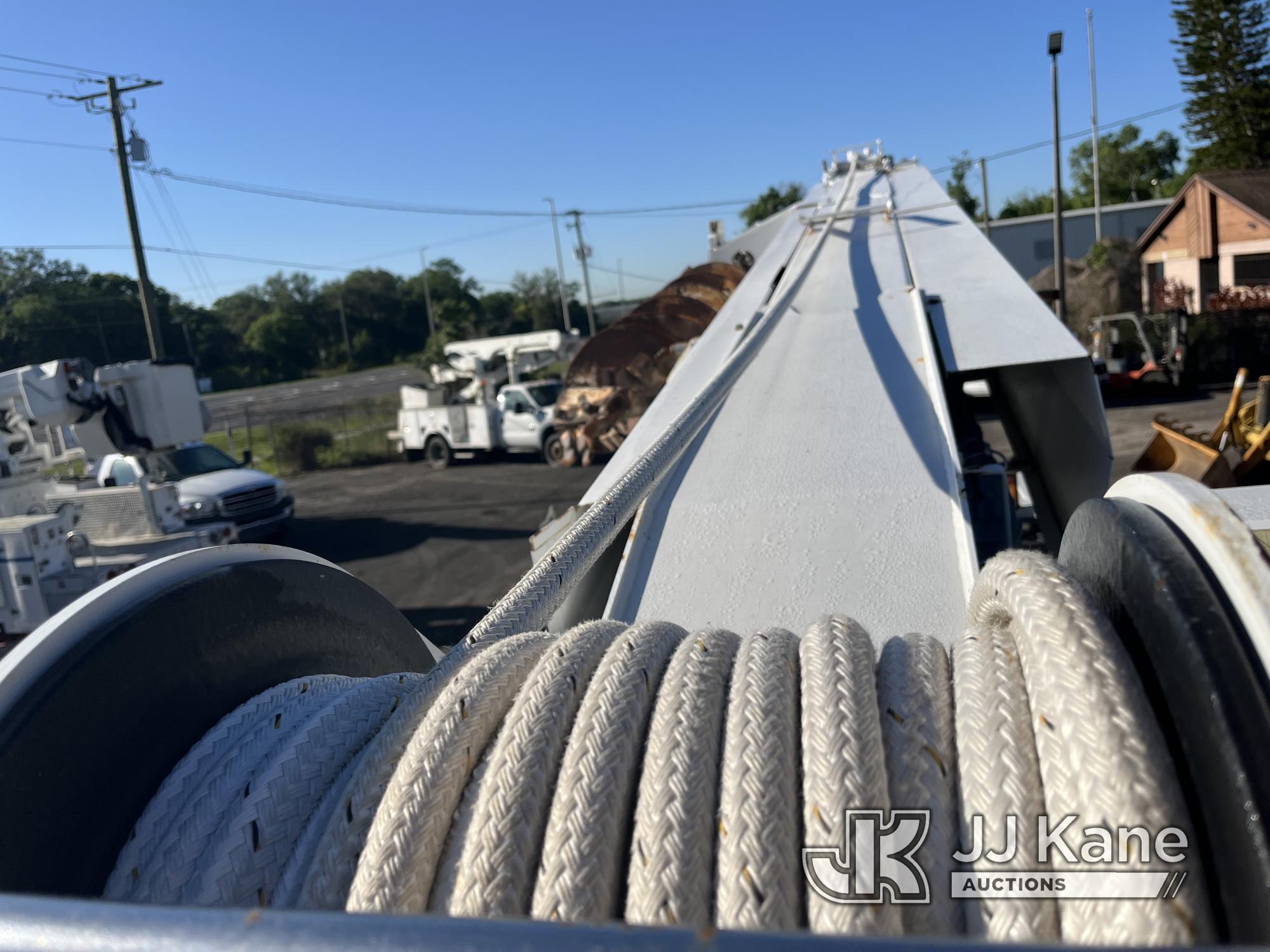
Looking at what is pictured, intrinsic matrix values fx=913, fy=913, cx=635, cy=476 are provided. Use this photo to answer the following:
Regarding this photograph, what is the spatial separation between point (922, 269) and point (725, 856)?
532cm

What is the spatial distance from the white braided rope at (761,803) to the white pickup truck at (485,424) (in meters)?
17.5

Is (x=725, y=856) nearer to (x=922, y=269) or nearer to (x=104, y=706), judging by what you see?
(x=104, y=706)

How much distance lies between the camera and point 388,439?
960 inches

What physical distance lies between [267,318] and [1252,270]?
68574 millimetres

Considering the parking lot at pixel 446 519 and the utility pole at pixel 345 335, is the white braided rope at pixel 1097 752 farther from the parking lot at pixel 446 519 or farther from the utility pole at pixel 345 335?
the utility pole at pixel 345 335

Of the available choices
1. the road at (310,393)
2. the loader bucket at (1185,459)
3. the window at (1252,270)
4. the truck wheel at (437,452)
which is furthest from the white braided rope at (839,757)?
the road at (310,393)

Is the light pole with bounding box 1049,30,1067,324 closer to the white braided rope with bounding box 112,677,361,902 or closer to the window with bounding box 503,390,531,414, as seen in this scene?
the window with bounding box 503,390,531,414

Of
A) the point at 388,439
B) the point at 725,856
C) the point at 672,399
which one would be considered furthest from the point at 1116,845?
the point at 388,439

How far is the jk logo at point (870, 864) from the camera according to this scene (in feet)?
3.79

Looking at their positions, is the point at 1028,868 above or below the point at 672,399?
below

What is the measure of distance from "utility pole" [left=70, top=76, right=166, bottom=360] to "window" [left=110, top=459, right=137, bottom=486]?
5.04m

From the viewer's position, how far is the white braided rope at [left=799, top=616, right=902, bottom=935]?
114 cm

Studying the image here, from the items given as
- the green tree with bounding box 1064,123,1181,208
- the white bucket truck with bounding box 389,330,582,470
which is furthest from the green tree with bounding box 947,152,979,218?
the white bucket truck with bounding box 389,330,582,470

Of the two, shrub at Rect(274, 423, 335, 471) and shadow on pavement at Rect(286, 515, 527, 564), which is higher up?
shrub at Rect(274, 423, 335, 471)
